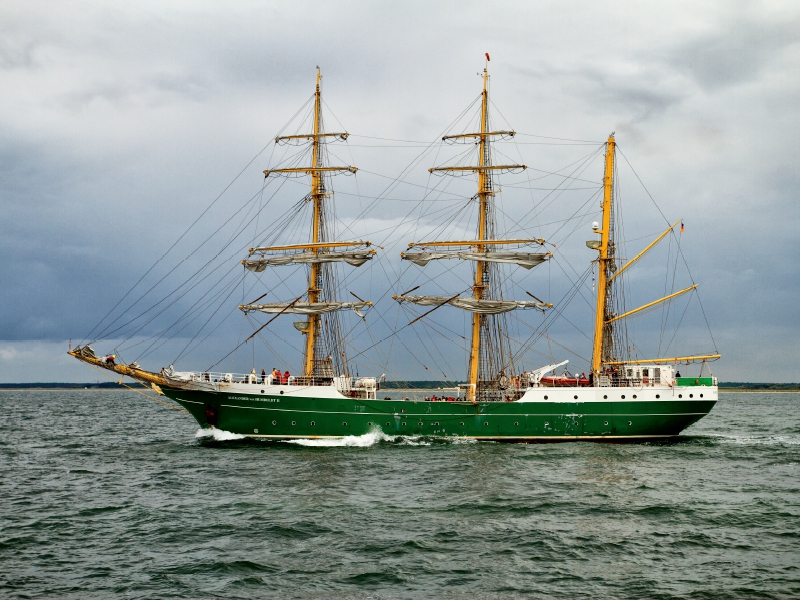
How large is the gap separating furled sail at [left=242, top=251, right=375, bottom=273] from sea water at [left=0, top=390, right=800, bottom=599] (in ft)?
39.5

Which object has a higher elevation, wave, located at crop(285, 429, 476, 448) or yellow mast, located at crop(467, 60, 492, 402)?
yellow mast, located at crop(467, 60, 492, 402)

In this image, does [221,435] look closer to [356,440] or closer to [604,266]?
[356,440]

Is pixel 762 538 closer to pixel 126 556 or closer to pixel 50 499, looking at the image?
pixel 126 556

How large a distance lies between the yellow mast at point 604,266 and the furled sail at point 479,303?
4.07 meters

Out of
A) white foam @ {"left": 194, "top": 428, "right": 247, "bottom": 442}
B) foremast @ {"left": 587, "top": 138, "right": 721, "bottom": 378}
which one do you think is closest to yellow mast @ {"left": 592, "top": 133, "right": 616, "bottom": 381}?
foremast @ {"left": 587, "top": 138, "right": 721, "bottom": 378}

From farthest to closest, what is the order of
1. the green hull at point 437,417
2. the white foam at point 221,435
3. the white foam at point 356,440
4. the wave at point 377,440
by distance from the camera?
the white foam at point 221,435, the green hull at point 437,417, the wave at point 377,440, the white foam at point 356,440

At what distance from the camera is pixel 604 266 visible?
47.6 meters

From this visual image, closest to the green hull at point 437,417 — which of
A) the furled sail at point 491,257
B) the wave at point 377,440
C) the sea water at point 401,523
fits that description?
the wave at point 377,440

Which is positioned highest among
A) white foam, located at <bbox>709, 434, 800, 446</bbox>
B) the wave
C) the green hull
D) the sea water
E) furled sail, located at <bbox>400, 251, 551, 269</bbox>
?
furled sail, located at <bbox>400, 251, 551, 269</bbox>

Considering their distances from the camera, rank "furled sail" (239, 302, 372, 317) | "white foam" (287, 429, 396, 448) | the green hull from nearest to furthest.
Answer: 1. "white foam" (287, 429, 396, 448)
2. the green hull
3. "furled sail" (239, 302, 372, 317)

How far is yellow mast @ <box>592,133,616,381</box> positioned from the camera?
4712cm

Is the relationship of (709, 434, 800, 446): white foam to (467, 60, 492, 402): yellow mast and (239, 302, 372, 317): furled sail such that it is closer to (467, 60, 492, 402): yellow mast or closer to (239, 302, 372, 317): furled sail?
(467, 60, 492, 402): yellow mast

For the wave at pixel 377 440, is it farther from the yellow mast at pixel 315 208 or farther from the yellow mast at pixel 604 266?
the yellow mast at pixel 604 266

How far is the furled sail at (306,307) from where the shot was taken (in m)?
45.2
